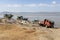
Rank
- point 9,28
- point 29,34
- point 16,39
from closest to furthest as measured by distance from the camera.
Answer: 1. point 16,39
2. point 29,34
3. point 9,28

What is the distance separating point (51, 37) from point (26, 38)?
64.8 inches

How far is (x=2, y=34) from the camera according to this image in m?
14.6

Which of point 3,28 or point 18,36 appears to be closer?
point 18,36

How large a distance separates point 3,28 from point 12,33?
87.0 inches

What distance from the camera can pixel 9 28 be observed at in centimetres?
1684

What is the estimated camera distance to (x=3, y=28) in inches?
666

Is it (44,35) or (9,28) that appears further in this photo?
(9,28)

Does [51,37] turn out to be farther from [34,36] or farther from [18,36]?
[18,36]

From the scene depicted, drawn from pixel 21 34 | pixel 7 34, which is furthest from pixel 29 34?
pixel 7 34

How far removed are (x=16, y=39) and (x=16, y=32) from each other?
1.78 meters

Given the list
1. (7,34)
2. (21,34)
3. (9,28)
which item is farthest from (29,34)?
(9,28)

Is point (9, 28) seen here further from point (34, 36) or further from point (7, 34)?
point (34, 36)

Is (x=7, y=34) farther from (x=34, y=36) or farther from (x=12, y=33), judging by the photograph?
(x=34, y=36)

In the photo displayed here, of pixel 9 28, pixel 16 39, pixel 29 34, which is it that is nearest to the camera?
pixel 16 39
